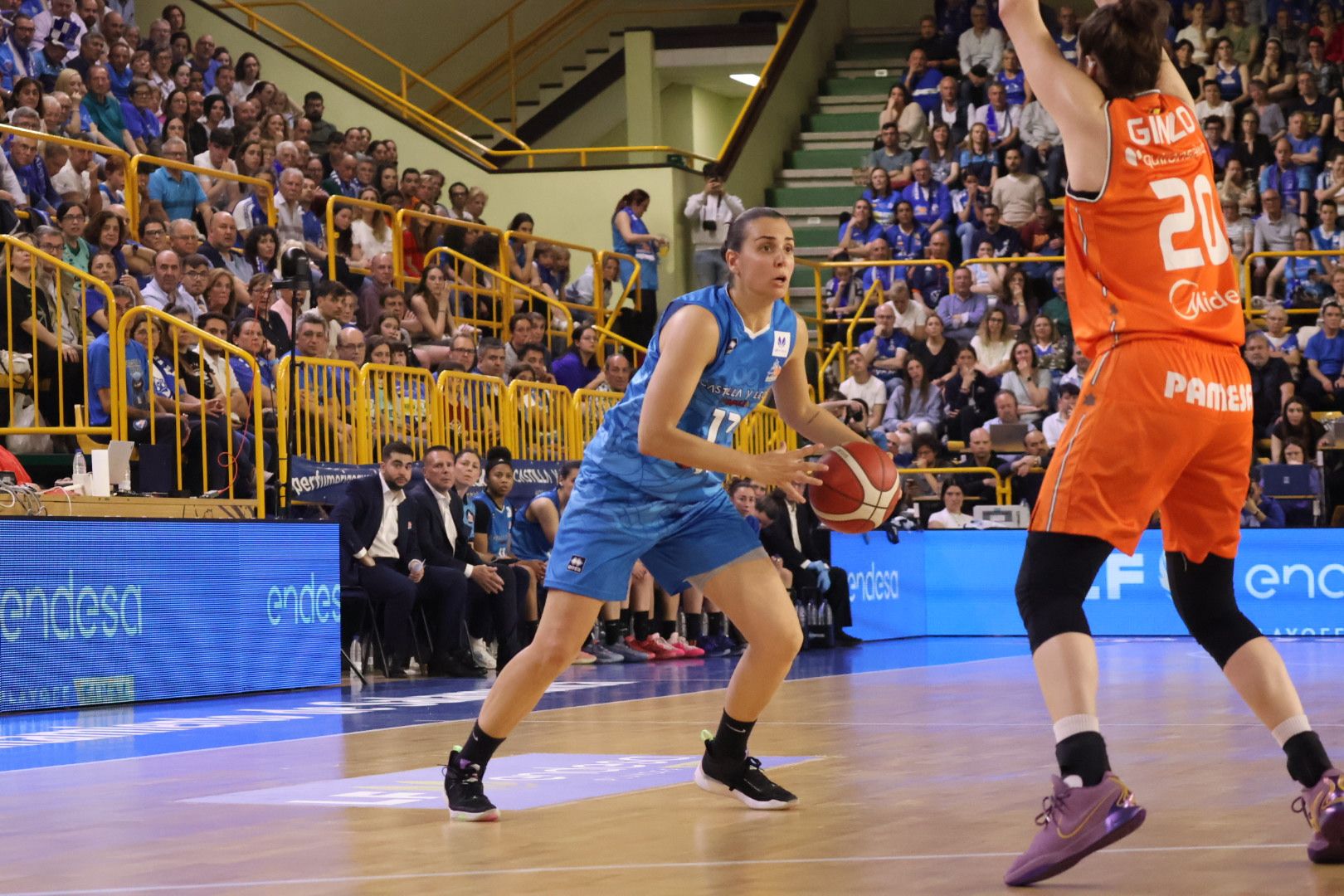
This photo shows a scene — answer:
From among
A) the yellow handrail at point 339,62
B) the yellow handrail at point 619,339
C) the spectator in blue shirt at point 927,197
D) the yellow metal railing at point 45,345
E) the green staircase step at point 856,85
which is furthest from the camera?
the green staircase step at point 856,85

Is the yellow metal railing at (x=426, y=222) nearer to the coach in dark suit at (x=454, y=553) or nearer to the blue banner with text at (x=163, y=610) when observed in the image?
the coach in dark suit at (x=454, y=553)

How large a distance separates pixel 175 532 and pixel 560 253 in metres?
10.1

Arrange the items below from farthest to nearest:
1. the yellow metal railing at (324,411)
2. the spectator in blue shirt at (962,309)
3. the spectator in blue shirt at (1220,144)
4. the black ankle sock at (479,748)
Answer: the spectator in blue shirt at (1220,144)
the spectator in blue shirt at (962,309)
the yellow metal railing at (324,411)
the black ankle sock at (479,748)

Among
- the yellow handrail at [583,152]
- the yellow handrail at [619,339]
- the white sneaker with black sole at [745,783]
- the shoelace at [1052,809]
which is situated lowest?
the white sneaker with black sole at [745,783]

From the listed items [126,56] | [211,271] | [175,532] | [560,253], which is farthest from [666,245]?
[175,532]

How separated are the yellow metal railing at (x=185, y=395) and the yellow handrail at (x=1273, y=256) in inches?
454

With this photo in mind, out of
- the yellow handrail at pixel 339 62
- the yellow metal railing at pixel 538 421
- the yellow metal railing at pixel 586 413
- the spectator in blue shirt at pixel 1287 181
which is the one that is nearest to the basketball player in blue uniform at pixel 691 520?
the yellow metal railing at pixel 538 421

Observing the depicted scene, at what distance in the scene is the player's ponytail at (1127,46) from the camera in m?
4.30

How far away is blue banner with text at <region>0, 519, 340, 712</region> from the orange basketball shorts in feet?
22.4

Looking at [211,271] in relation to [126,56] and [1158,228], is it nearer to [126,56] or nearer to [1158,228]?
[126,56]

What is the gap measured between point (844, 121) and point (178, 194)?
489 inches

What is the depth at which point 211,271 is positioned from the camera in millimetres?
14086

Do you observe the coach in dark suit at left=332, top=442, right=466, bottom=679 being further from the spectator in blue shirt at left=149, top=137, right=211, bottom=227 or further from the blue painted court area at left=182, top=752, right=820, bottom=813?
the blue painted court area at left=182, top=752, right=820, bottom=813

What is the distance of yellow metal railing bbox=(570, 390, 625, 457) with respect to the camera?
1555 cm
